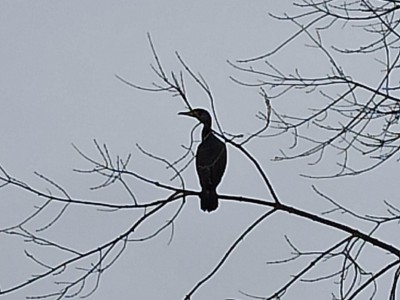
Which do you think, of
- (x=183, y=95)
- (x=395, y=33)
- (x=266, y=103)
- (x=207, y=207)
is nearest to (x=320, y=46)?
(x=395, y=33)

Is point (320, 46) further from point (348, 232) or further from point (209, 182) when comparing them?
point (209, 182)

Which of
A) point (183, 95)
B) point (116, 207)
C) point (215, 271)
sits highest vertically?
point (183, 95)

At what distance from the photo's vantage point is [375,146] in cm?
486

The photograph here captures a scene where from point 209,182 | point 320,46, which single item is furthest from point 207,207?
point 320,46

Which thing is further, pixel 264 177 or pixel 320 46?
pixel 320 46

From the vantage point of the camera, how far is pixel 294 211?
460cm

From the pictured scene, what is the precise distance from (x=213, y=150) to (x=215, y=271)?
342cm

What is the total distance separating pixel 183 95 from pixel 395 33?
4.25 feet

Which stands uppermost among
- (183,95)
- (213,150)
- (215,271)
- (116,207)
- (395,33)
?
(213,150)

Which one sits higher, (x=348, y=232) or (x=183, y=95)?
(x=183, y=95)

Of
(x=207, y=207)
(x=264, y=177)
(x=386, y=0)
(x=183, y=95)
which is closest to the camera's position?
(x=183, y=95)

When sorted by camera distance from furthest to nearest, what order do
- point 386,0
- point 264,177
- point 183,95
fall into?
1. point 386,0
2. point 264,177
3. point 183,95

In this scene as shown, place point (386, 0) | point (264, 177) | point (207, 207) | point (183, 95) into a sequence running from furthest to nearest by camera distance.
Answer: point (207, 207) → point (386, 0) → point (264, 177) → point (183, 95)

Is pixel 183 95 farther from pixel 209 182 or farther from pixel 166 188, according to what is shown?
pixel 209 182
